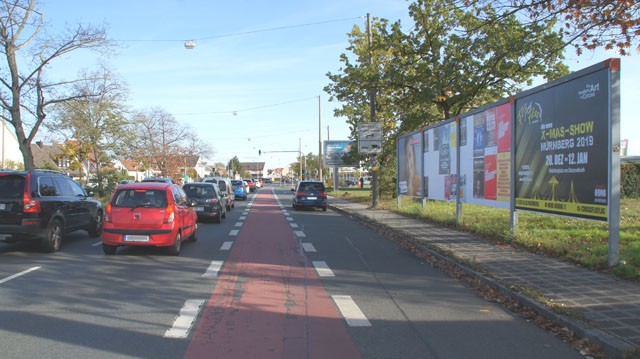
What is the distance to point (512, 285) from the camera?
685cm

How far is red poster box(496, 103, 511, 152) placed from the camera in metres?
11.9

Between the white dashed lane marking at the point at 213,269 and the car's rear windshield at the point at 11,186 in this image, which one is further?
the car's rear windshield at the point at 11,186

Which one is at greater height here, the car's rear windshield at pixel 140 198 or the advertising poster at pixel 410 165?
the advertising poster at pixel 410 165

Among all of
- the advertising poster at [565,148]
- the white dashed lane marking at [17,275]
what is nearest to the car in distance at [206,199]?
the white dashed lane marking at [17,275]

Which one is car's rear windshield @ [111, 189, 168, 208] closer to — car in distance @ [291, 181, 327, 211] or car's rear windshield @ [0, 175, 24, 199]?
car's rear windshield @ [0, 175, 24, 199]

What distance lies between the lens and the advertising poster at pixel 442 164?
15.8 metres

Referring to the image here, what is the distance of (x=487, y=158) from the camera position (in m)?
13.2

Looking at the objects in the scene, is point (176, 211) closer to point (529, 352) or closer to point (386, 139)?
point (529, 352)

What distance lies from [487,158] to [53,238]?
11081 millimetres

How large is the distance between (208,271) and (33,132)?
17.6 meters

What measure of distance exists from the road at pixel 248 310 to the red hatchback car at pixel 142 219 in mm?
376

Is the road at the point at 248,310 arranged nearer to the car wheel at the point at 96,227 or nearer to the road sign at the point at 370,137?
the car wheel at the point at 96,227

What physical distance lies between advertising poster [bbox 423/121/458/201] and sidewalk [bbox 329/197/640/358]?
453cm

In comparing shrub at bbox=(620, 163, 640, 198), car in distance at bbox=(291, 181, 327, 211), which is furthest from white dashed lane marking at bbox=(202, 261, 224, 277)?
shrub at bbox=(620, 163, 640, 198)
